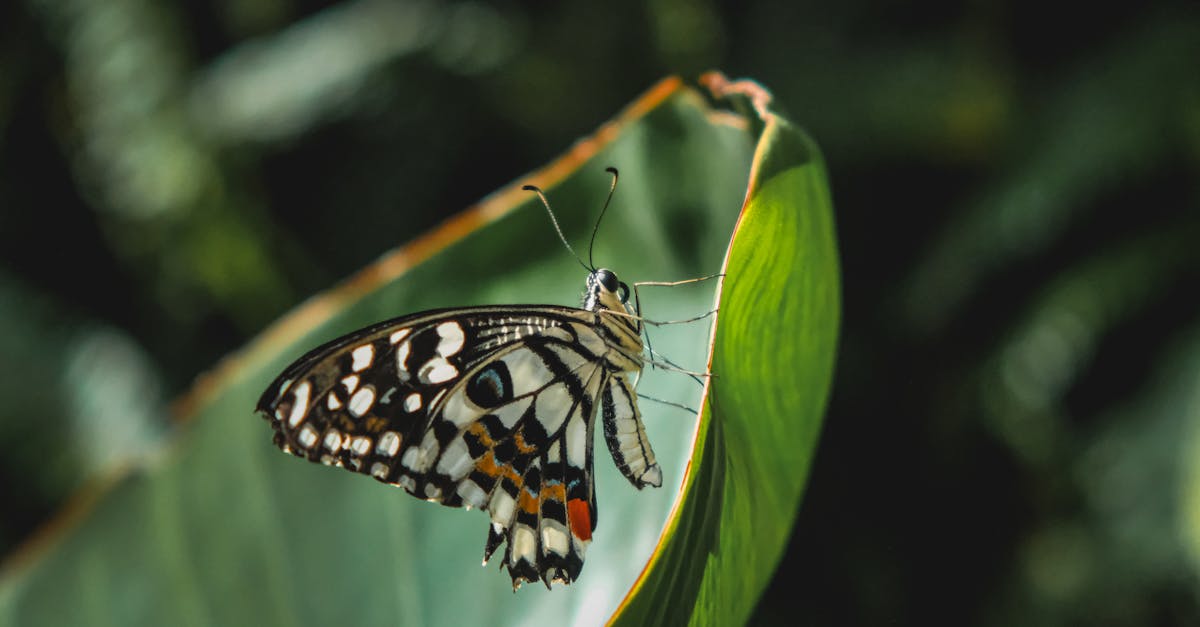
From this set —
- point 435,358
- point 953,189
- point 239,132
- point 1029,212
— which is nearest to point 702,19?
point 953,189

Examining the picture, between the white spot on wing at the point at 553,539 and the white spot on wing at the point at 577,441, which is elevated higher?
the white spot on wing at the point at 577,441

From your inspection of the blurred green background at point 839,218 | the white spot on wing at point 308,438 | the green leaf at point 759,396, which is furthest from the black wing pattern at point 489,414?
the blurred green background at point 839,218

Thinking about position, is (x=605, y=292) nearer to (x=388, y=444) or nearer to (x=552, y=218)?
(x=552, y=218)

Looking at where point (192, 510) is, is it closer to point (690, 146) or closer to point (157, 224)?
point (690, 146)

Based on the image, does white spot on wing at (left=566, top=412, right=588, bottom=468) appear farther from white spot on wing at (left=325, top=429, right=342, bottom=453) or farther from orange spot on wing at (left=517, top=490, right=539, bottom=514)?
white spot on wing at (left=325, top=429, right=342, bottom=453)

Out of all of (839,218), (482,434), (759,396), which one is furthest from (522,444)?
(839,218)

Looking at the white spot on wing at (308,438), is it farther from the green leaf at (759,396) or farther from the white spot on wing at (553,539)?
the green leaf at (759,396)
